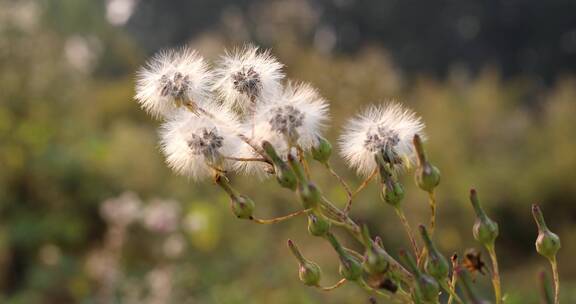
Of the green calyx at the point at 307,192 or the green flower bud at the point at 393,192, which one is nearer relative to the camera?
the green calyx at the point at 307,192

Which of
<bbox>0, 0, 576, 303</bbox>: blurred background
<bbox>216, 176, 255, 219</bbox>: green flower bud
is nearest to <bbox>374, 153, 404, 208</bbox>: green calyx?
<bbox>216, 176, 255, 219</bbox>: green flower bud

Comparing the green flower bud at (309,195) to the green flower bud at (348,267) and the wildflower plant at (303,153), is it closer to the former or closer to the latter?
the wildflower plant at (303,153)

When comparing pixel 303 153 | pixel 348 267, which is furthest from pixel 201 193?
pixel 348 267

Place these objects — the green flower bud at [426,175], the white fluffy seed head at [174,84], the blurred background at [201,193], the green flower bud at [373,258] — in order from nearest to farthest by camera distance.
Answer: the green flower bud at [373,258] < the green flower bud at [426,175] < the white fluffy seed head at [174,84] < the blurred background at [201,193]

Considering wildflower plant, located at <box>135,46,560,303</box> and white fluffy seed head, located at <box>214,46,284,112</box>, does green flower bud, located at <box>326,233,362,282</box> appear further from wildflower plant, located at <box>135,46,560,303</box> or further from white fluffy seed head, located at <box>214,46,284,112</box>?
white fluffy seed head, located at <box>214,46,284,112</box>

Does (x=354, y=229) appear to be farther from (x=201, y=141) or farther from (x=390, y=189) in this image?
(x=201, y=141)

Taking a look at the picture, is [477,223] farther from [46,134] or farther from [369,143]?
[46,134]

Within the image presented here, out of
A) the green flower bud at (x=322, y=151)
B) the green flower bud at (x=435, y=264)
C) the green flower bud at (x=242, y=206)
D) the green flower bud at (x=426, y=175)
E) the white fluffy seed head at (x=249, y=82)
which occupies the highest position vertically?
the white fluffy seed head at (x=249, y=82)

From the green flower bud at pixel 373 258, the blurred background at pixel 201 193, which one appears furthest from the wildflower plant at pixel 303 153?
the blurred background at pixel 201 193
